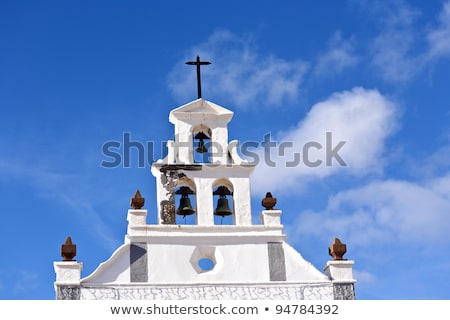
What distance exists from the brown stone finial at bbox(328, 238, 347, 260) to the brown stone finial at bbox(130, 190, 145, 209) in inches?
171

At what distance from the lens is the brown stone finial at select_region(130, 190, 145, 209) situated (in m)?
32.5

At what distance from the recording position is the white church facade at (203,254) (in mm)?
31609

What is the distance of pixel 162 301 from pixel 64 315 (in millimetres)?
2118

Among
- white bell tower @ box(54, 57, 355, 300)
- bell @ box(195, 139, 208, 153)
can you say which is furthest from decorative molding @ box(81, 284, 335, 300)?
bell @ box(195, 139, 208, 153)

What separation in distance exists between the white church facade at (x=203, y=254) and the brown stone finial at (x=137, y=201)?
0.9 inches

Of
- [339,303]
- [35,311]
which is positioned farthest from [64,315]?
[339,303]

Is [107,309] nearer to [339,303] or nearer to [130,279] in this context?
[130,279]


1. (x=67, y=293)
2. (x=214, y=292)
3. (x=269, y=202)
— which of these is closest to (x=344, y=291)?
(x=269, y=202)

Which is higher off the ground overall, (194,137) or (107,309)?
(194,137)

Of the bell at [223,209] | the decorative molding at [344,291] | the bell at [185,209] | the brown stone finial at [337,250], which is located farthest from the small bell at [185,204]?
the decorative molding at [344,291]

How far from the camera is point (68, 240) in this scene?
31.9 metres

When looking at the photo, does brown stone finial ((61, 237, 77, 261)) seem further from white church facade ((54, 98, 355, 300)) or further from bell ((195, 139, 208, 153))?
bell ((195, 139, 208, 153))

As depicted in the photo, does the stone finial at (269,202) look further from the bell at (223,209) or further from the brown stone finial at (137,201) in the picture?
the brown stone finial at (137,201)

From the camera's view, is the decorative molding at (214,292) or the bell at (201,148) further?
the bell at (201,148)
